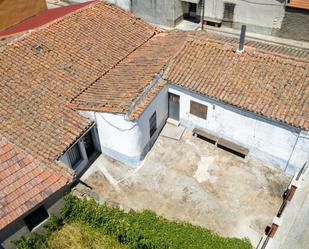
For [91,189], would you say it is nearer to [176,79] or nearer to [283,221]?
[176,79]

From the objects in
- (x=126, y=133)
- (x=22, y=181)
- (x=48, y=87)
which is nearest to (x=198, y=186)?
(x=126, y=133)

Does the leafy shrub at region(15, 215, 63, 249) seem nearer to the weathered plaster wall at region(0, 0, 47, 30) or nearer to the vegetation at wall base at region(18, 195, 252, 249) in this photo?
the vegetation at wall base at region(18, 195, 252, 249)

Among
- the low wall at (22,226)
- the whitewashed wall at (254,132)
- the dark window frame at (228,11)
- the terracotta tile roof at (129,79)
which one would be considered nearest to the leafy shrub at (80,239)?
the low wall at (22,226)

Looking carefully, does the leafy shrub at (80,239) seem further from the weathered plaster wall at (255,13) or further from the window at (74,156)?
the weathered plaster wall at (255,13)

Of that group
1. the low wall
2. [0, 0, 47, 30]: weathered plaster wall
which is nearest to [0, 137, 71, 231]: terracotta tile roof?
the low wall

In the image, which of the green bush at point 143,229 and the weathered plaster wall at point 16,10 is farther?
the weathered plaster wall at point 16,10

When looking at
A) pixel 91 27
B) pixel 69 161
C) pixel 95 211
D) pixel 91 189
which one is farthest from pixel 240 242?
pixel 91 27
